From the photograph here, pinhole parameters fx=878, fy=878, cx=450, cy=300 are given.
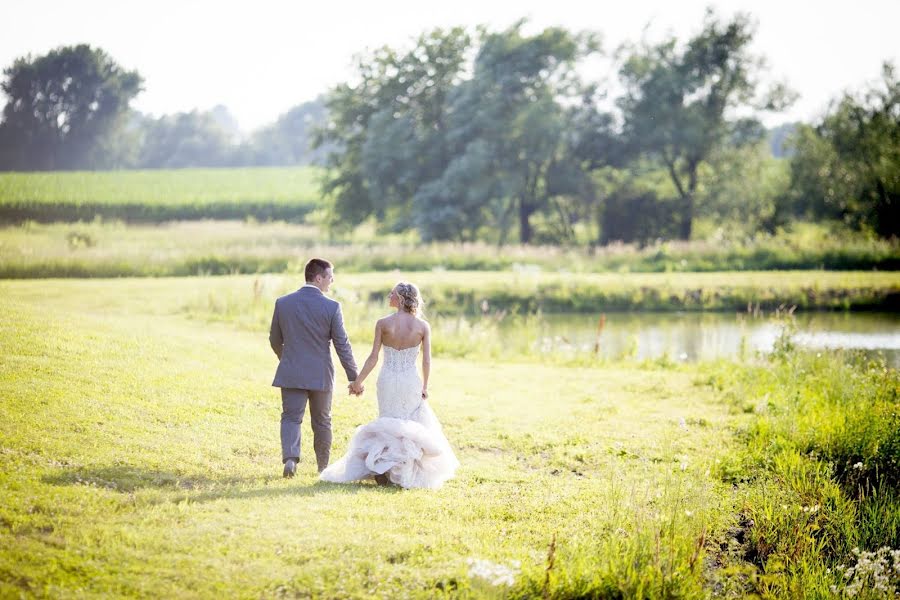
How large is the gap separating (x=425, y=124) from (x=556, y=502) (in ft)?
123

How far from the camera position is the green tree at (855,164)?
3928cm

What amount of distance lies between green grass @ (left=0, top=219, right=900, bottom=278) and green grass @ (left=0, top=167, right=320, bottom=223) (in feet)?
1.31

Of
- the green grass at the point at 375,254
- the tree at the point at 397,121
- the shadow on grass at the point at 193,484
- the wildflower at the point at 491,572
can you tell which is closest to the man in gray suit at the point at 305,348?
the shadow on grass at the point at 193,484

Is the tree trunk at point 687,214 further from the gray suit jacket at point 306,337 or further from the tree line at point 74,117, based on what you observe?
the gray suit jacket at point 306,337

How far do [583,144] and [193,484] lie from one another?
124 ft

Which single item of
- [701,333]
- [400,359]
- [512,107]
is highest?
[512,107]

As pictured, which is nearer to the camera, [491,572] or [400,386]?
[491,572]

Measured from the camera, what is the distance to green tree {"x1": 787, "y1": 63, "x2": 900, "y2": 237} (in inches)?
1547

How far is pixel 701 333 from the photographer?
22.2m

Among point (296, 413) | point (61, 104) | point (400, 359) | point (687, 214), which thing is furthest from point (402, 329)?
point (687, 214)

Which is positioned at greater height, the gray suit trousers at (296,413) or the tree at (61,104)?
the tree at (61,104)

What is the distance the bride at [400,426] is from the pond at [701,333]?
30.0ft

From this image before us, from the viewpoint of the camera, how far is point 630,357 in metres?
17.6

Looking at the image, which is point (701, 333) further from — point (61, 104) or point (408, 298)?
point (61, 104)
